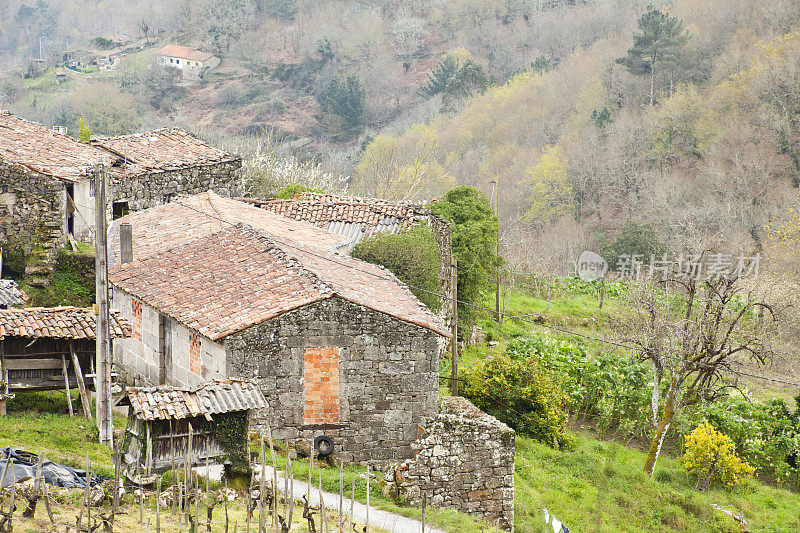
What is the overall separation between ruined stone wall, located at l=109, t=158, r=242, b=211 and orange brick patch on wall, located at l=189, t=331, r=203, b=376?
929 cm

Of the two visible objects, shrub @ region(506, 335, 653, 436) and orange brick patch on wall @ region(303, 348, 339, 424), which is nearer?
orange brick patch on wall @ region(303, 348, 339, 424)

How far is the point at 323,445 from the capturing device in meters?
15.4

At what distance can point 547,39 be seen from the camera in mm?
96500

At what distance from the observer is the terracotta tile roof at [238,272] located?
15773 millimetres

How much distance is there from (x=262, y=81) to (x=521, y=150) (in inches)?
1529

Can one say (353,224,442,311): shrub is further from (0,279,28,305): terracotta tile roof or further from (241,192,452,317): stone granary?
(0,279,28,305): terracotta tile roof

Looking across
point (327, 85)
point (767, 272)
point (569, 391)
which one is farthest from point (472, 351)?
point (327, 85)

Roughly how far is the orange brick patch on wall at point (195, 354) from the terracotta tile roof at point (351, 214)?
24.0 ft

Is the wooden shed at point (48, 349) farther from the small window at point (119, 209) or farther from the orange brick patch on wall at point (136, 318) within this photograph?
the small window at point (119, 209)

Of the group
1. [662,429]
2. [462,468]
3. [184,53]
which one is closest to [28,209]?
[462,468]

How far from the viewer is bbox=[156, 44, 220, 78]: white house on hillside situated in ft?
317

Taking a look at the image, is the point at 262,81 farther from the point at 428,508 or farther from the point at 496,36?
the point at 428,508

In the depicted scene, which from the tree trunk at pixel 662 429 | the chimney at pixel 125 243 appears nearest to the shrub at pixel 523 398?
the tree trunk at pixel 662 429

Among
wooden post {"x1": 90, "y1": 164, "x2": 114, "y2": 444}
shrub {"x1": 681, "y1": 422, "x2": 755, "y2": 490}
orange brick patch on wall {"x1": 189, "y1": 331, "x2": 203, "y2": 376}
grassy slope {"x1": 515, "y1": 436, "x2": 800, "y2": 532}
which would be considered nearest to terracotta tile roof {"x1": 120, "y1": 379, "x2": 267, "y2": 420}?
wooden post {"x1": 90, "y1": 164, "x2": 114, "y2": 444}
